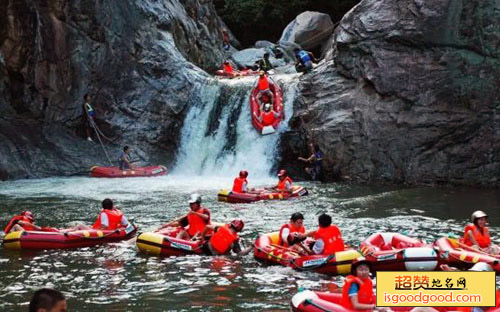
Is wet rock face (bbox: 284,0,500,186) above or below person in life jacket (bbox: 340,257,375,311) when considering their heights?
above

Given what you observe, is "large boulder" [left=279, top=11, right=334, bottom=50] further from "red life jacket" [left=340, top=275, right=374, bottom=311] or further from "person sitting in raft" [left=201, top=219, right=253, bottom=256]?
"red life jacket" [left=340, top=275, right=374, bottom=311]

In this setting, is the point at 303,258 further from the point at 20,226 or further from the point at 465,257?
the point at 20,226

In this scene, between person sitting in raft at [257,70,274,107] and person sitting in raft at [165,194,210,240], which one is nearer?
person sitting in raft at [165,194,210,240]

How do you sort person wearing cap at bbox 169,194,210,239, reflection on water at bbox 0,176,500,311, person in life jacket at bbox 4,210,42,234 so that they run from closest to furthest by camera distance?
reflection on water at bbox 0,176,500,311, person wearing cap at bbox 169,194,210,239, person in life jacket at bbox 4,210,42,234

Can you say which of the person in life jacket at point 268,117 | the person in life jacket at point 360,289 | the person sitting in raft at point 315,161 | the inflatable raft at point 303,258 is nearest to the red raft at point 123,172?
the person in life jacket at point 268,117

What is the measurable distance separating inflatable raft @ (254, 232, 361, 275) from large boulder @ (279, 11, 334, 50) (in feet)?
92.2

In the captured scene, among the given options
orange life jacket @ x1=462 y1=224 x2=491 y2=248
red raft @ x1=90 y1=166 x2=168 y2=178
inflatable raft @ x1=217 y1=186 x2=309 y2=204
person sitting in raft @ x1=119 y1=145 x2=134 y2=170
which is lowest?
orange life jacket @ x1=462 y1=224 x2=491 y2=248

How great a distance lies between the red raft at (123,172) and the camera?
2372 cm

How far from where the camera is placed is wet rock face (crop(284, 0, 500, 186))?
21.5m

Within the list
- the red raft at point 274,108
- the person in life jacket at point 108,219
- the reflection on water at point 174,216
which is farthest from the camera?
the red raft at point 274,108

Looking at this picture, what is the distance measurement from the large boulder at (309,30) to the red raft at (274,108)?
46.5ft

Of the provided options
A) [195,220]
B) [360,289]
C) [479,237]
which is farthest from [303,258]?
[360,289]

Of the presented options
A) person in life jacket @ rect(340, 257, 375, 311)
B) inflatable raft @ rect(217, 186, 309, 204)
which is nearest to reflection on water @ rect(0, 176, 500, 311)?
inflatable raft @ rect(217, 186, 309, 204)

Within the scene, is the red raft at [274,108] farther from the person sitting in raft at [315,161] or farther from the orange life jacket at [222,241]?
the orange life jacket at [222,241]
